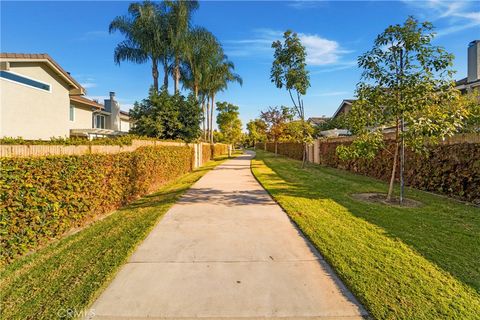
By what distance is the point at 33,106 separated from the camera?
14.0 meters

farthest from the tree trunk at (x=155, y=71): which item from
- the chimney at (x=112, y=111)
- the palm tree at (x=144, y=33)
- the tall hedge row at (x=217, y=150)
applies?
the tall hedge row at (x=217, y=150)

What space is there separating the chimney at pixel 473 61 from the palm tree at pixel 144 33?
71.0 ft

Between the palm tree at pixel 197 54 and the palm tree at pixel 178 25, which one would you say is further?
the palm tree at pixel 197 54

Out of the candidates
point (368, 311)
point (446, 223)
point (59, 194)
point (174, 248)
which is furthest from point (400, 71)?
point (59, 194)

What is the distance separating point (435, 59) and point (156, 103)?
14.9 m

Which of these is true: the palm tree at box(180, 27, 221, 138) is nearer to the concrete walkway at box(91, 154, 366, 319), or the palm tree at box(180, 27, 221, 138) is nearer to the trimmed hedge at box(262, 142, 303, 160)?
the trimmed hedge at box(262, 142, 303, 160)

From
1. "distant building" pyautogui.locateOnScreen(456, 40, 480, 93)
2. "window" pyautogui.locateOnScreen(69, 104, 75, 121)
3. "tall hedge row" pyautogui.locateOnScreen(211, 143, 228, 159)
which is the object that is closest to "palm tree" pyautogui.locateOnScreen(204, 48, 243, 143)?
"tall hedge row" pyautogui.locateOnScreen(211, 143, 228, 159)

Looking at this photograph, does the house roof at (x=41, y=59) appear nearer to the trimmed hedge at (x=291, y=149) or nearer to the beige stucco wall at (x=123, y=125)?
the beige stucco wall at (x=123, y=125)

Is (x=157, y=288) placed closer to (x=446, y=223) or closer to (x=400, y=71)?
(x=446, y=223)

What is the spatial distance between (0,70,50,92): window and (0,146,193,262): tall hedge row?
10.1 metres

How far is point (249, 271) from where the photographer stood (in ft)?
11.1

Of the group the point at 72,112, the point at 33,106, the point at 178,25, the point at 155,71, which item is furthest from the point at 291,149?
the point at 33,106

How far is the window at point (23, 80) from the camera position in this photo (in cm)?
1262

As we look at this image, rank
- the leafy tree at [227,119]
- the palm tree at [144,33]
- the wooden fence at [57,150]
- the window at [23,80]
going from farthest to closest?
1. the leafy tree at [227,119]
2. the palm tree at [144,33]
3. the window at [23,80]
4. the wooden fence at [57,150]
